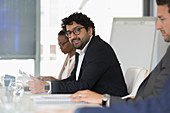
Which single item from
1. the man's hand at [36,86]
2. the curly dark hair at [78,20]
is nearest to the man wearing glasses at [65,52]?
the curly dark hair at [78,20]

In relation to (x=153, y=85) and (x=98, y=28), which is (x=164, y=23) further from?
(x=98, y=28)

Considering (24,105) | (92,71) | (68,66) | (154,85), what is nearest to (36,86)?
(92,71)

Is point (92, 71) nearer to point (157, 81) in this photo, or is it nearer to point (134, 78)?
point (134, 78)

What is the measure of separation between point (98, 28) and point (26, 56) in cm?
348

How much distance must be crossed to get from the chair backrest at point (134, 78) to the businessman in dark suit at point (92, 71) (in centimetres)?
10

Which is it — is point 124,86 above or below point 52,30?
below

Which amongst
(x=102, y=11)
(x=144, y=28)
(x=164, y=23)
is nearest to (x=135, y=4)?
(x=102, y=11)

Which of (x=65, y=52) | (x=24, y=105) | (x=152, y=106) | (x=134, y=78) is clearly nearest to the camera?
(x=152, y=106)

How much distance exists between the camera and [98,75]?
2730 millimetres

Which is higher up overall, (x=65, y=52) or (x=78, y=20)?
(x=78, y=20)

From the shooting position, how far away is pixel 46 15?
9.55 meters

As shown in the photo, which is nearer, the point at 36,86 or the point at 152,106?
the point at 152,106

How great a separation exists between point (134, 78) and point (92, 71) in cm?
44

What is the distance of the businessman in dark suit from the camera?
264 cm
